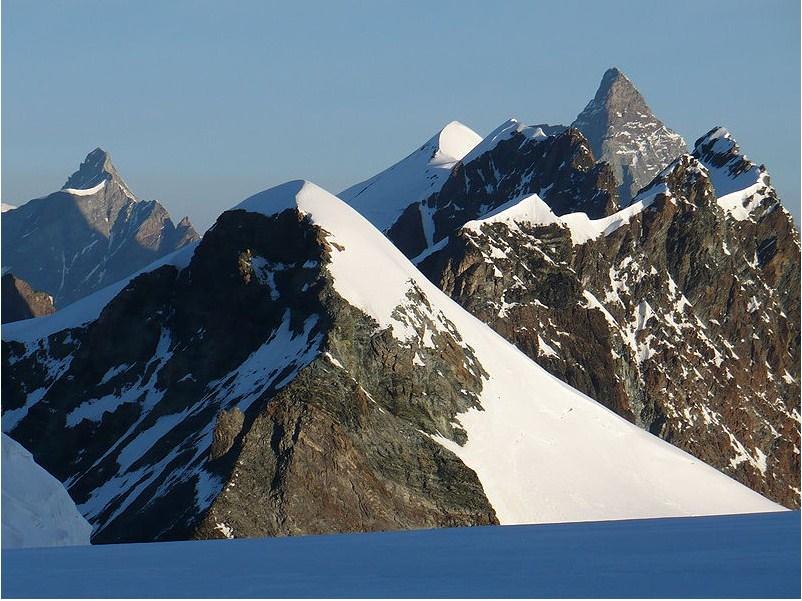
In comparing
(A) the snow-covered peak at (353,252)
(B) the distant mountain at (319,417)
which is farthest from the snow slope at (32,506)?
(A) the snow-covered peak at (353,252)

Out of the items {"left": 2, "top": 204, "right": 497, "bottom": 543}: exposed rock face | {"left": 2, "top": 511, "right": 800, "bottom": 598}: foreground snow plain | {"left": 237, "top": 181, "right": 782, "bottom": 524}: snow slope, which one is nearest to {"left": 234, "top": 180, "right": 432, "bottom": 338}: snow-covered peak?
{"left": 237, "top": 181, "right": 782, "bottom": 524}: snow slope

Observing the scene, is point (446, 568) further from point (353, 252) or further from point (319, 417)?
point (353, 252)

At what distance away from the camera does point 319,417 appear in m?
149

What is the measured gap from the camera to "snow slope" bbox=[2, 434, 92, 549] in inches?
3735

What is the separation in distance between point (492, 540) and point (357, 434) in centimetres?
4504

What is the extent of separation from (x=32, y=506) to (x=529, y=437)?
8256 cm

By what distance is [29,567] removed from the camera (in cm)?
8425

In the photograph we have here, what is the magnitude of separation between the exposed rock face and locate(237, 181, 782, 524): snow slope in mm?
2547

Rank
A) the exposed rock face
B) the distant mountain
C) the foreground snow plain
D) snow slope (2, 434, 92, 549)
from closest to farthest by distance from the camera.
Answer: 1. the foreground snow plain
2. snow slope (2, 434, 92, 549)
3. the exposed rock face
4. the distant mountain

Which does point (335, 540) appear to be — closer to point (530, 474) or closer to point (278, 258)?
point (530, 474)

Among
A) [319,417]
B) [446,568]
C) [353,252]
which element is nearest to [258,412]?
[319,417]

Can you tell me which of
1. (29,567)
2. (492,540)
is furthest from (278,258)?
(29,567)

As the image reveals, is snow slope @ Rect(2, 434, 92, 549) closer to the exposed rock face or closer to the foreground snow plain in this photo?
the foreground snow plain

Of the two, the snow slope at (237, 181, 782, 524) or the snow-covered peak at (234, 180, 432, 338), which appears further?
the snow-covered peak at (234, 180, 432, 338)
